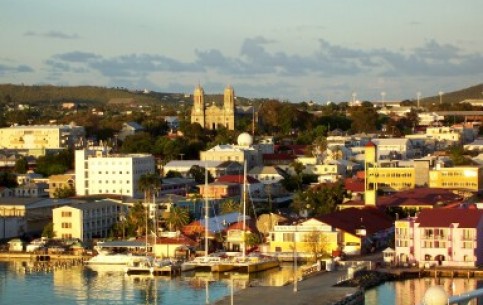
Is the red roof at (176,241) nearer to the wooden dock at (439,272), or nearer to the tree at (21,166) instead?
the wooden dock at (439,272)

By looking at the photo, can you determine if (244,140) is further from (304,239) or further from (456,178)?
(304,239)

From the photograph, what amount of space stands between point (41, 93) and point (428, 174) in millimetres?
85276

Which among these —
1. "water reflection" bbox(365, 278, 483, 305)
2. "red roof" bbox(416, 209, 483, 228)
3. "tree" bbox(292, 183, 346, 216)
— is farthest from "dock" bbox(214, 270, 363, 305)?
"tree" bbox(292, 183, 346, 216)

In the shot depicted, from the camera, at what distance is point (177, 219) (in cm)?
2700

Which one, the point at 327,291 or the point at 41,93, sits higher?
the point at 41,93

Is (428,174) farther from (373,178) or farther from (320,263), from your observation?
(320,263)

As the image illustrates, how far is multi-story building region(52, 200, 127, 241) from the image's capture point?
27330mm

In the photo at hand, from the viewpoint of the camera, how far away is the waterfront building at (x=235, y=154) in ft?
135

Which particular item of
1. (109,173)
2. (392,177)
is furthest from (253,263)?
(392,177)

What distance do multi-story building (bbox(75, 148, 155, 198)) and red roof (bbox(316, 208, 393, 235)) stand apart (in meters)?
8.37

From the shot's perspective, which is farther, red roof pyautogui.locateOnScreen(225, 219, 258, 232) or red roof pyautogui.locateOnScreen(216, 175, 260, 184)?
red roof pyautogui.locateOnScreen(216, 175, 260, 184)

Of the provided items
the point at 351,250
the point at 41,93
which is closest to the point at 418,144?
the point at 351,250

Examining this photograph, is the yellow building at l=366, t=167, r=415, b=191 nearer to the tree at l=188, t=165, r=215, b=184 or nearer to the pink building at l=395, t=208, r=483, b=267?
the tree at l=188, t=165, r=215, b=184

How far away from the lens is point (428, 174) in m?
35.1
